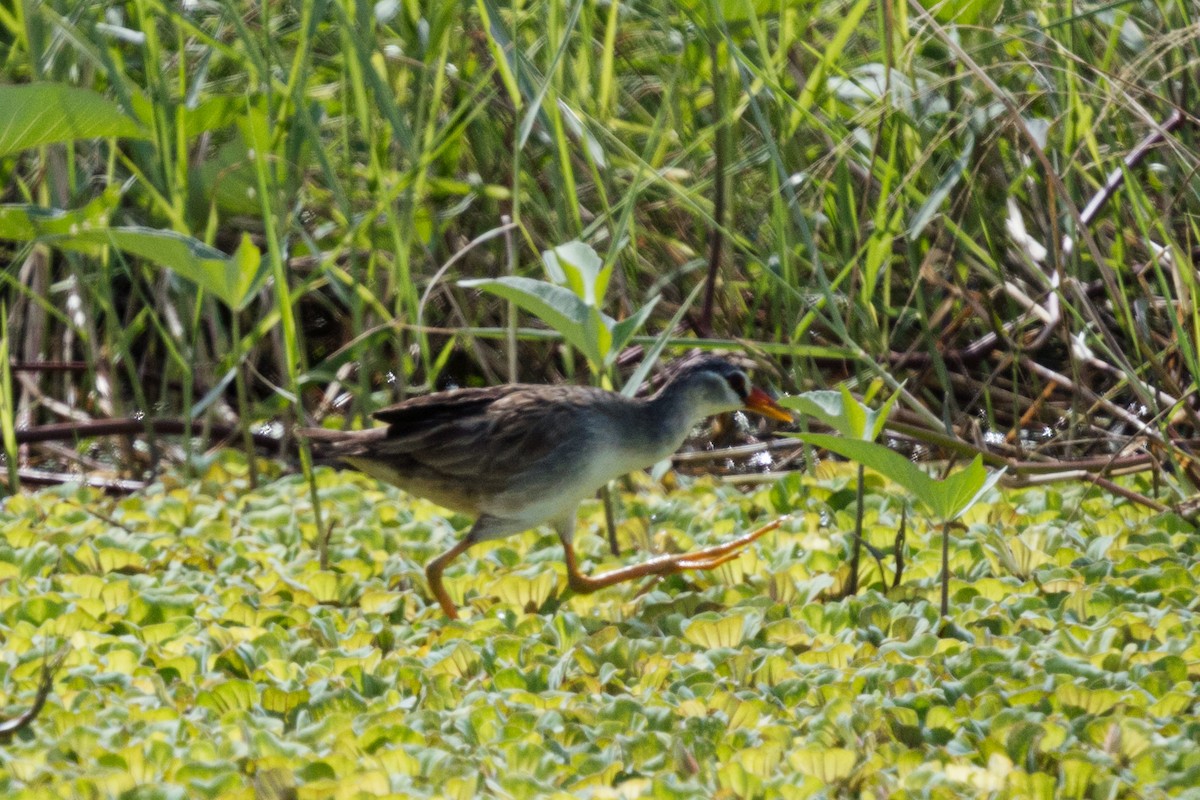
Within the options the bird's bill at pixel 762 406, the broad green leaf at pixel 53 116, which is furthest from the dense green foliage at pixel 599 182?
the bird's bill at pixel 762 406

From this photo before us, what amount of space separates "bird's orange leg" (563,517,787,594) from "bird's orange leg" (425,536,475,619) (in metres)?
0.26

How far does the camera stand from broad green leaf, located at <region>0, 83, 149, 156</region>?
11.4 ft

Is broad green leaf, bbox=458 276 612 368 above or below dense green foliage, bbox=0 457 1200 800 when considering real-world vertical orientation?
above

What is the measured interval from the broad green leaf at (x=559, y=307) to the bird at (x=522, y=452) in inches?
17.4

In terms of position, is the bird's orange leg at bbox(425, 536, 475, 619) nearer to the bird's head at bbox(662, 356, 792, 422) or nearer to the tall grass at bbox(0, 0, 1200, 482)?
the tall grass at bbox(0, 0, 1200, 482)

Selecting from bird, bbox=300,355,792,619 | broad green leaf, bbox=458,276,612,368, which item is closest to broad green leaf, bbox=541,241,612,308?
broad green leaf, bbox=458,276,612,368

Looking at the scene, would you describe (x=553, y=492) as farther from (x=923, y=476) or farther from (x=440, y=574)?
(x=923, y=476)

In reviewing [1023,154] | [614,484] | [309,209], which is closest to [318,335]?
[309,209]

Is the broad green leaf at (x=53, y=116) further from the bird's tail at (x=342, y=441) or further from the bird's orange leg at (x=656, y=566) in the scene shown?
the bird's orange leg at (x=656, y=566)

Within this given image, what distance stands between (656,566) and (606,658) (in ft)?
2.10

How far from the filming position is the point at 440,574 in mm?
3785

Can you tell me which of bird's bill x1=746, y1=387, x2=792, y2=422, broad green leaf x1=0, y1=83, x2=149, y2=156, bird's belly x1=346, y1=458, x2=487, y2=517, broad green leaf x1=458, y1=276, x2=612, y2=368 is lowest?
bird's belly x1=346, y1=458, x2=487, y2=517

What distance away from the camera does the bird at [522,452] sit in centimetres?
386

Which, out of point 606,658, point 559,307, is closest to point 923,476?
point 606,658
